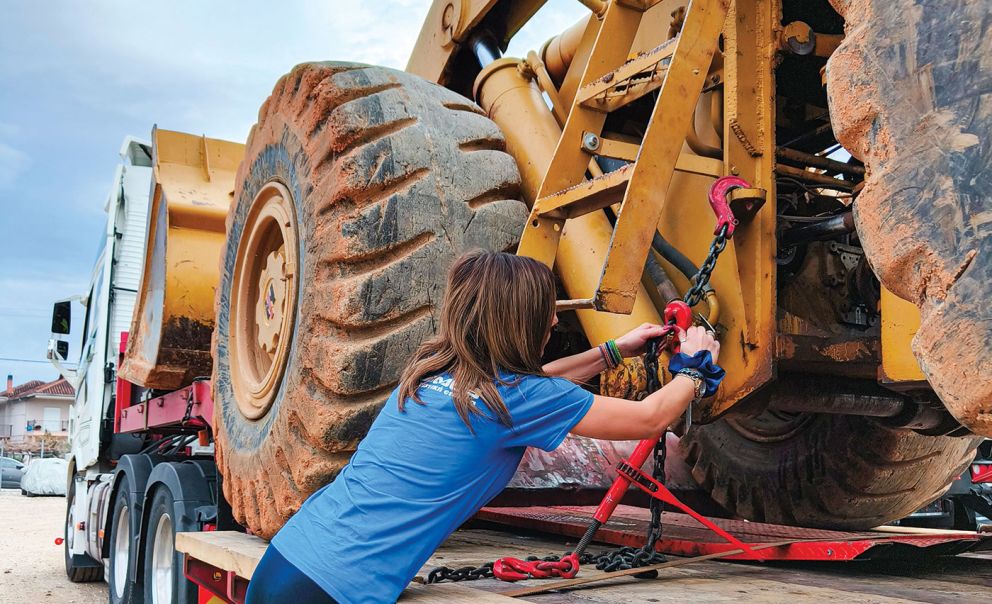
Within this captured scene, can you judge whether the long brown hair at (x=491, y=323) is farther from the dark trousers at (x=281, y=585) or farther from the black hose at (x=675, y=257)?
the black hose at (x=675, y=257)

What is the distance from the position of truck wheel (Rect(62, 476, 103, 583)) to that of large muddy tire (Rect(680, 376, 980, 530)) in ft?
18.7

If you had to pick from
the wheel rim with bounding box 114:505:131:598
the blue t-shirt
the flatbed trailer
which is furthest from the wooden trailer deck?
the wheel rim with bounding box 114:505:131:598

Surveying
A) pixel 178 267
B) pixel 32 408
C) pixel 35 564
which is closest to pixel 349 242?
A: pixel 178 267

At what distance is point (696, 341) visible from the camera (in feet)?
7.71

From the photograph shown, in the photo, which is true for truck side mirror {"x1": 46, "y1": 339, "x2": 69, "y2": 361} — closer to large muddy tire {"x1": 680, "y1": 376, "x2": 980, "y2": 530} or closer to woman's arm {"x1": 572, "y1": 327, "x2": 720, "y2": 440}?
large muddy tire {"x1": 680, "y1": 376, "x2": 980, "y2": 530}

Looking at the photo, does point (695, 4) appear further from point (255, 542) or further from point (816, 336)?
point (255, 542)

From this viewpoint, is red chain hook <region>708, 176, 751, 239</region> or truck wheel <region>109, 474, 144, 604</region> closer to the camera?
red chain hook <region>708, 176, 751, 239</region>

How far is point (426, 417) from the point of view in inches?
83.9

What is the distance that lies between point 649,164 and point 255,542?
2.01m

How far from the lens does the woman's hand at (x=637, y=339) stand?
8.15 ft

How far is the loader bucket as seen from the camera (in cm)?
540

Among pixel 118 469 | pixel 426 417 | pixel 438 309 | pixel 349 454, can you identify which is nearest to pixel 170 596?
pixel 118 469

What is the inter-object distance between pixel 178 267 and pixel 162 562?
5.49ft

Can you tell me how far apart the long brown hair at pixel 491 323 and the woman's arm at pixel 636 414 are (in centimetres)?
17
